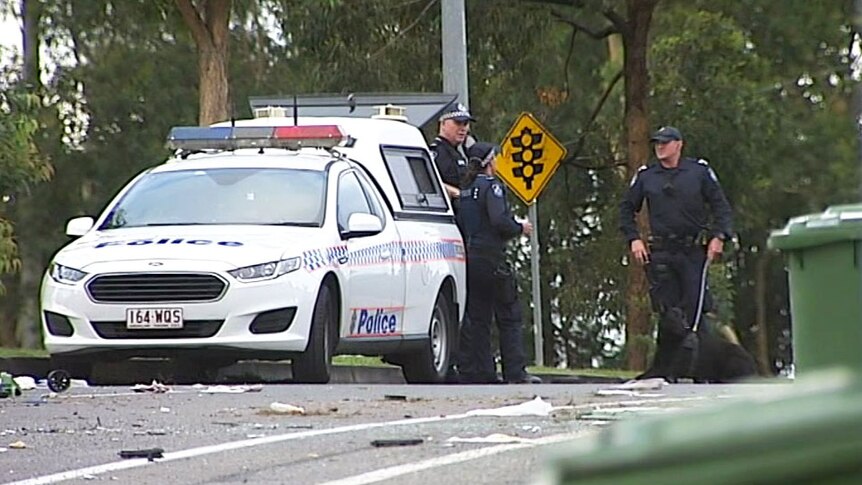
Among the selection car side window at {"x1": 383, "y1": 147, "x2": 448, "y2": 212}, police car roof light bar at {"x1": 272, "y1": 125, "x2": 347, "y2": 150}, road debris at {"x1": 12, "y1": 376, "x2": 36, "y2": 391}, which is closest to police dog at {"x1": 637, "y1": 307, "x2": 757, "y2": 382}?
car side window at {"x1": 383, "y1": 147, "x2": 448, "y2": 212}

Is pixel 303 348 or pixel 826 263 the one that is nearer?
pixel 826 263

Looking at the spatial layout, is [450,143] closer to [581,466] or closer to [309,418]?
[309,418]

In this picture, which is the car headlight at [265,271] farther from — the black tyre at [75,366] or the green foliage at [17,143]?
the green foliage at [17,143]

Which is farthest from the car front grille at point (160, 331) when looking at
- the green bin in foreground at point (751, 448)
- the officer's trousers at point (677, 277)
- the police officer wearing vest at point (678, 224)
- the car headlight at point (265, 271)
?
the green bin in foreground at point (751, 448)

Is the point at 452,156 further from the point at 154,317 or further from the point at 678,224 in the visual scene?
the point at 154,317

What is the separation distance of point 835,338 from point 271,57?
3954 centimetres

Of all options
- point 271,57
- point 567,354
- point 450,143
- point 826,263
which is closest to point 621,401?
point 450,143

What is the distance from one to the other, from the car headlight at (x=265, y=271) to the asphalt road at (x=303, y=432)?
1.13 meters

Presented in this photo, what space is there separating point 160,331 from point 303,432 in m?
4.79

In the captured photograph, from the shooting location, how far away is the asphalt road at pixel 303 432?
21.9ft

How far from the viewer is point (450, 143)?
16.2 meters

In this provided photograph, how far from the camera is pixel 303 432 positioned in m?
8.30

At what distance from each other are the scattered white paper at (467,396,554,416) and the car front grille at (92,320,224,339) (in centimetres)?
355

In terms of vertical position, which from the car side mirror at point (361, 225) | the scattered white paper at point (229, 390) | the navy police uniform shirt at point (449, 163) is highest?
the navy police uniform shirt at point (449, 163)
